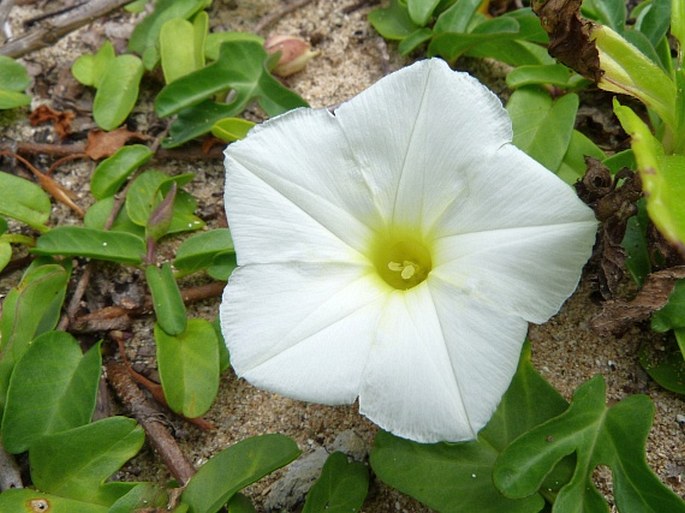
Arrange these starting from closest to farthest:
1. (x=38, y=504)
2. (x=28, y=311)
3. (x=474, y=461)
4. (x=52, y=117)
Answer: (x=474, y=461)
(x=38, y=504)
(x=28, y=311)
(x=52, y=117)

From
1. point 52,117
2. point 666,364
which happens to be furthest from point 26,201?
point 666,364

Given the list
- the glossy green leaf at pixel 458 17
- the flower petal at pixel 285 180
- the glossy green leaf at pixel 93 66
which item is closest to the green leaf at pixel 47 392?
the flower petal at pixel 285 180

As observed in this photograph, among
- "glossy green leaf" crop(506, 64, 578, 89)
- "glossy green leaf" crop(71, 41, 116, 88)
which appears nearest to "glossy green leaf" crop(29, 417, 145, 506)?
"glossy green leaf" crop(71, 41, 116, 88)

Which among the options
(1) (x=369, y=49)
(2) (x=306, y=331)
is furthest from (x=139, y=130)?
(2) (x=306, y=331)

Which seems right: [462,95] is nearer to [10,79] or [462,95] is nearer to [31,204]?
[31,204]

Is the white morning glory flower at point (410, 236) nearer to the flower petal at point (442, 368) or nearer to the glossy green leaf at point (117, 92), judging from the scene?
the flower petal at point (442, 368)

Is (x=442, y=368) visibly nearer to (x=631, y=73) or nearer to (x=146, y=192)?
(x=631, y=73)

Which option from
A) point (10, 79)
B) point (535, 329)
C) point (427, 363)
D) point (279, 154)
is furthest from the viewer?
point (10, 79)
